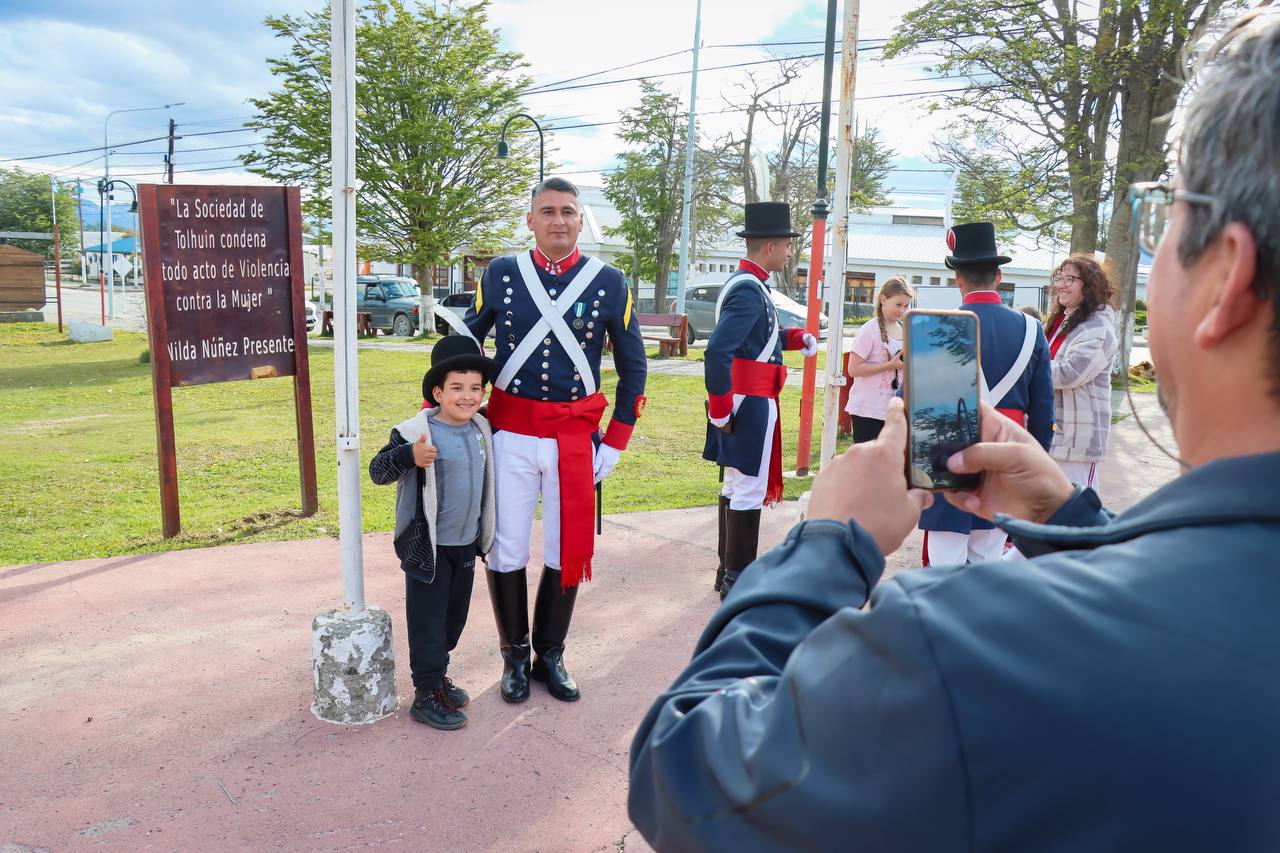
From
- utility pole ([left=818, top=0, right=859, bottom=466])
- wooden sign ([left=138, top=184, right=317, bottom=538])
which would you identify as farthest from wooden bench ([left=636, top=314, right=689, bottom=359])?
utility pole ([left=818, top=0, right=859, bottom=466])

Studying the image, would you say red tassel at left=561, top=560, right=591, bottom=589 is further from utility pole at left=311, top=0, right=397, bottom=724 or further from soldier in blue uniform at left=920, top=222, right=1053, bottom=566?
soldier in blue uniform at left=920, top=222, right=1053, bottom=566

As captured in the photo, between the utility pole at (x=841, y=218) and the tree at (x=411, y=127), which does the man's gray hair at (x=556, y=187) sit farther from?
the tree at (x=411, y=127)

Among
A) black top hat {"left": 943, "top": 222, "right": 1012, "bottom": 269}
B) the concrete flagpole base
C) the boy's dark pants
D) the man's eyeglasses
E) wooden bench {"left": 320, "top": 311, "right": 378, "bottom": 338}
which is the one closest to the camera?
the man's eyeglasses

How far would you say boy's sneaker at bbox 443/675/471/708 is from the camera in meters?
3.88

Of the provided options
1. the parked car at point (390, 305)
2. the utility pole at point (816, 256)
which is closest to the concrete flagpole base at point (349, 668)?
the utility pole at point (816, 256)

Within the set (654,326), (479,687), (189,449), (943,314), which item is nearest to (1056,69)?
(654,326)

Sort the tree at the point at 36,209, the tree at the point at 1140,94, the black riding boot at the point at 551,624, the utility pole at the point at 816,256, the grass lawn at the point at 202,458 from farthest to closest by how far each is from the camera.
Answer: the tree at the point at 36,209 < the tree at the point at 1140,94 < the utility pole at the point at 816,256 < the grass lawn at the point at 202,458 < the black riding boot at the point at 551,624

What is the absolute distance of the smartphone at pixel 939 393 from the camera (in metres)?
1.27

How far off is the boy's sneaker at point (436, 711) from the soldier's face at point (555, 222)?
190cm

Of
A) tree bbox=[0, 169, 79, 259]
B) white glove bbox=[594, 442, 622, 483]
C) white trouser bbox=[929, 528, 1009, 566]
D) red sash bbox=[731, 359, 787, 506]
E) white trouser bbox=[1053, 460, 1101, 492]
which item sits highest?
tree bbox=[0, 169, 79, 259]

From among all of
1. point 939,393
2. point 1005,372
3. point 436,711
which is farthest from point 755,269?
point 939,393

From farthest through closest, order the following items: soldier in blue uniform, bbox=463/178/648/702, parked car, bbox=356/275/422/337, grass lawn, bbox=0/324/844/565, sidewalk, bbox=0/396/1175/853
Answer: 1. parked car, bbox=356/275/422/337
2. grass lawn, bbox=0/324/844/565
3. soldier in blue uniform, bbox=463/178/648/702
4. sidewalk, bbox=0/396/1175/853

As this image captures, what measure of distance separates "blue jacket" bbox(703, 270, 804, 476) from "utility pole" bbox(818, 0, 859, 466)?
0.88 meters

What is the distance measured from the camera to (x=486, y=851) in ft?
9.73
